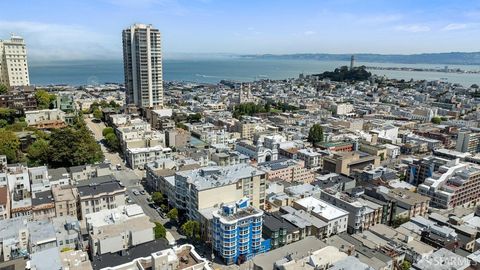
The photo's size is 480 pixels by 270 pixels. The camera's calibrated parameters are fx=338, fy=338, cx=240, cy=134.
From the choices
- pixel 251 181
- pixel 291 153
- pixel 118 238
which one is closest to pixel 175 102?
pixel 291 153

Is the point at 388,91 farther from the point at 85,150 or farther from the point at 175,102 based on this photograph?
the point at 85,150

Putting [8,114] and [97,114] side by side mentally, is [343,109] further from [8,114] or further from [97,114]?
[8,114]

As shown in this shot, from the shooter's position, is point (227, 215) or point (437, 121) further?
point (437, 121)

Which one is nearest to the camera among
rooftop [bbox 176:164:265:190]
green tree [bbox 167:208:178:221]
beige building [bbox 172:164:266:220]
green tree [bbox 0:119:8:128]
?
beige building [bbox 172:164:266:220]

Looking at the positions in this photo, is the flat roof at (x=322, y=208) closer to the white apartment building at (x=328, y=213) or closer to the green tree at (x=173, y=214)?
the white apartment building at (x=328, y=213)

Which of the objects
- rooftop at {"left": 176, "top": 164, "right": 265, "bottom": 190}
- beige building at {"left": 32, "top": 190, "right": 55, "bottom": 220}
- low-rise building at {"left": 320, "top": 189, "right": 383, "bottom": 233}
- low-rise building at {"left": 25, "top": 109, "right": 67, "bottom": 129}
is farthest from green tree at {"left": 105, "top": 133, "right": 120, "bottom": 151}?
low-rise building at {"left": 320, "top": 189, "right": 383, "bottom": 233}

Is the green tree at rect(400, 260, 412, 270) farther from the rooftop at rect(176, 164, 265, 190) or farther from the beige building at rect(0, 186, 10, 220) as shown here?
the beige building at rect(0, 186, 10, 220)
